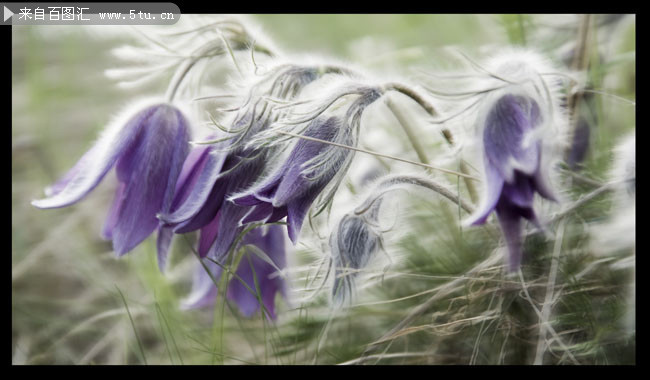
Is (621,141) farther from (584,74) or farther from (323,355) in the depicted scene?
(323,355)

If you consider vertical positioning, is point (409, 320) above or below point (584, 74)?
below

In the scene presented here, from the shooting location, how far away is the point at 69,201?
0.90 metres

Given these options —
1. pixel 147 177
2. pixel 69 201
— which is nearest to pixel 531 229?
pixel 147 177

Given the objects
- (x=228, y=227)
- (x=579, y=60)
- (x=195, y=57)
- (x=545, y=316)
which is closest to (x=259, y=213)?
(x=228, y=227)

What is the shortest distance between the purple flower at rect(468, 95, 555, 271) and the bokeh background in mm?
156

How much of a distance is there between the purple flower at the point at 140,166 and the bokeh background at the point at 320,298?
196 millimetres

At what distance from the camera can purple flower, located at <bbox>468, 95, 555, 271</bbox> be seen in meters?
0.85

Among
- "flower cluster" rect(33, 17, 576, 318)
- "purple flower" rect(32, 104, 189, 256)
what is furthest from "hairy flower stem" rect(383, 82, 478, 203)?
"purple flower" rect(32, 104, 189, 256)

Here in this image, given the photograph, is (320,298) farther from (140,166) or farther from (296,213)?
(140,166)

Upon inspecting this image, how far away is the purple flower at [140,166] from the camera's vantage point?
92 centimetres

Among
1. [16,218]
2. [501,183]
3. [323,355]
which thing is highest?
[501,183]

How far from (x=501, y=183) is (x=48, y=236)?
2.76 feet

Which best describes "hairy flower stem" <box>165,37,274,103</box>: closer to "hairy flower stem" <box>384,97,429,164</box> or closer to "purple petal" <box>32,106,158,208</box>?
"purple petal" <box>32,106,158,208</box>
